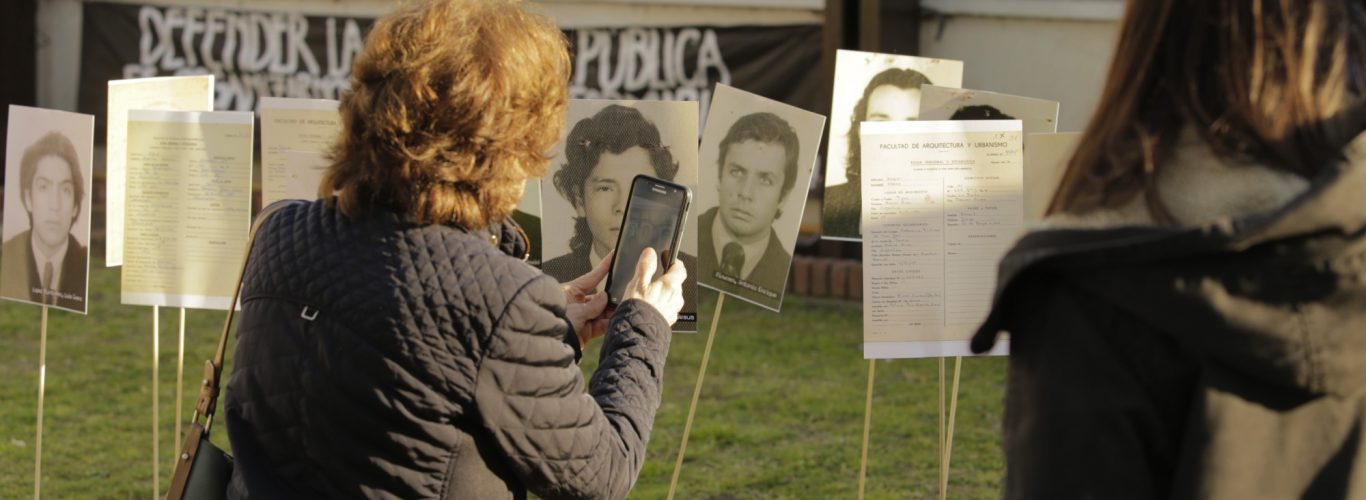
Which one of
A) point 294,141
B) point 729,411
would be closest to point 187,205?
point 294,141

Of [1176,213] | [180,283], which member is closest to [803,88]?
[180,283]

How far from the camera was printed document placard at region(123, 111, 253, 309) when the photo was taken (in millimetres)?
3312

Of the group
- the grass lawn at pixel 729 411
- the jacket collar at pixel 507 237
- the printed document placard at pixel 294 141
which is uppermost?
the printed document placard at pixel 294 141

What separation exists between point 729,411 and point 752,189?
257 centimetres

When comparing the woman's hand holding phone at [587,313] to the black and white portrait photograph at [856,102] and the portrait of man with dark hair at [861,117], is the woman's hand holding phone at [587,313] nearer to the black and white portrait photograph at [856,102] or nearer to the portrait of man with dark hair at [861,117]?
the portrait of man with dark hair at [861,117]

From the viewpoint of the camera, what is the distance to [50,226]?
353cm

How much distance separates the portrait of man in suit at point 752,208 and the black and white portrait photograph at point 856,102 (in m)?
0.16

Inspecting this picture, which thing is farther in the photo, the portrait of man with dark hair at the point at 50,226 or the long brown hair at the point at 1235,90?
the portrait of man with dark hair at the point at 50,226

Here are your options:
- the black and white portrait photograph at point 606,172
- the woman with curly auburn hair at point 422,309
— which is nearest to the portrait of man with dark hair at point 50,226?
the black and white portrait photograph at point 606,172

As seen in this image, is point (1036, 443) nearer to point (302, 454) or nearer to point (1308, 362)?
point (1308, 362)

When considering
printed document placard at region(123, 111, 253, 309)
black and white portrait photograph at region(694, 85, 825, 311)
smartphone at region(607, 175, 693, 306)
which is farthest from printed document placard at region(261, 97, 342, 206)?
smartphone at region(607, 175, 693, 306)

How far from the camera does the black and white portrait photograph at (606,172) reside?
10.6ft

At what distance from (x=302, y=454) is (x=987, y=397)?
4.52 metres

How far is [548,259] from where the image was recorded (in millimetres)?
3336
